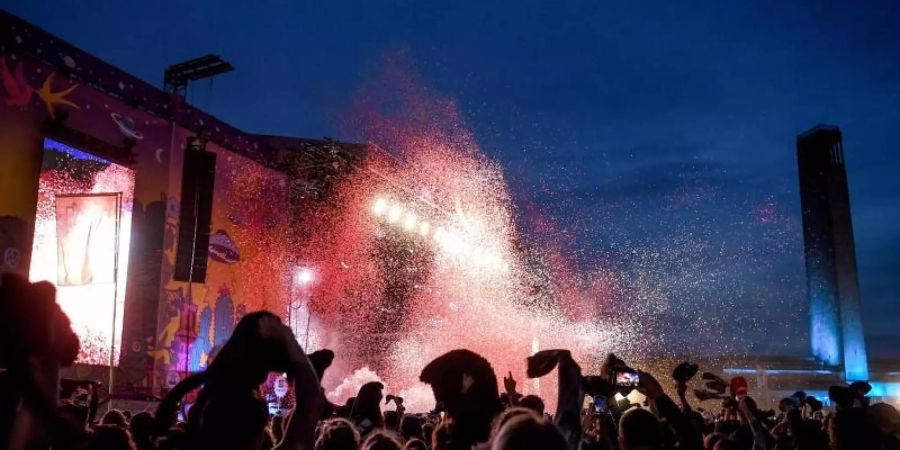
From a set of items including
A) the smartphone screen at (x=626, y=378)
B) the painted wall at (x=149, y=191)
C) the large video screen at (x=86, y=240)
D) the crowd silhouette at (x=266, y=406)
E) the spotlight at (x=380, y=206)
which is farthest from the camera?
the spotlight at (x=380, y=206)

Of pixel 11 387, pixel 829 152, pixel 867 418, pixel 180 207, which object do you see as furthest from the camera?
pixel 829 152

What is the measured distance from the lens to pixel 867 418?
3.83 m

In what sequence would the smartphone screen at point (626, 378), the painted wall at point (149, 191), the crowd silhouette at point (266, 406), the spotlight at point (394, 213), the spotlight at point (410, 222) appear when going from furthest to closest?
the spotlight at point (410, 222)
the spotlight at point (394, 213)
the painted wall at point (149, 191)
the smartphone screen at point (626, 378)
the crowd silhouette at point (266, 406)

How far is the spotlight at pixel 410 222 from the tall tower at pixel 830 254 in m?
30.5

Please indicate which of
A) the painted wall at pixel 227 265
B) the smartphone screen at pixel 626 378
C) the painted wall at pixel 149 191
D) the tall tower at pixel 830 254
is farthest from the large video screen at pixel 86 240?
the tall tower at pixel 830 254

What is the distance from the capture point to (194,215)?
17.6 meters

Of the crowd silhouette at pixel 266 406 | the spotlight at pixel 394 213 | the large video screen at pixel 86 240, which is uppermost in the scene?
the spotlight at pixel 394 213

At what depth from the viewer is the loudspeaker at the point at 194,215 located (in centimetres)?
1745

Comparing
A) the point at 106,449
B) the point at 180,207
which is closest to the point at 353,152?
the point at 180,207

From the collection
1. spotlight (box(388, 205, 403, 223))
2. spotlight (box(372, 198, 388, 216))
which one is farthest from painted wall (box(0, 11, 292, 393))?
spotlight (box(388, 205, 403, 223))

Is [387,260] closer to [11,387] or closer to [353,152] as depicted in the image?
[353,152]

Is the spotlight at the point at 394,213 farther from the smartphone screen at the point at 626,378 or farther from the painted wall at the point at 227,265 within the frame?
the smartphone screen at the point at 626,378

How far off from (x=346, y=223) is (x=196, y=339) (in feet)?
18.8

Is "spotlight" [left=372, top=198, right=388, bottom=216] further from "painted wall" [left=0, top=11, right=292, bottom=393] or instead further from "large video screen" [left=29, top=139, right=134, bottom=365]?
"large video screen" [left=29, top=139, right=134, bottom=365]
